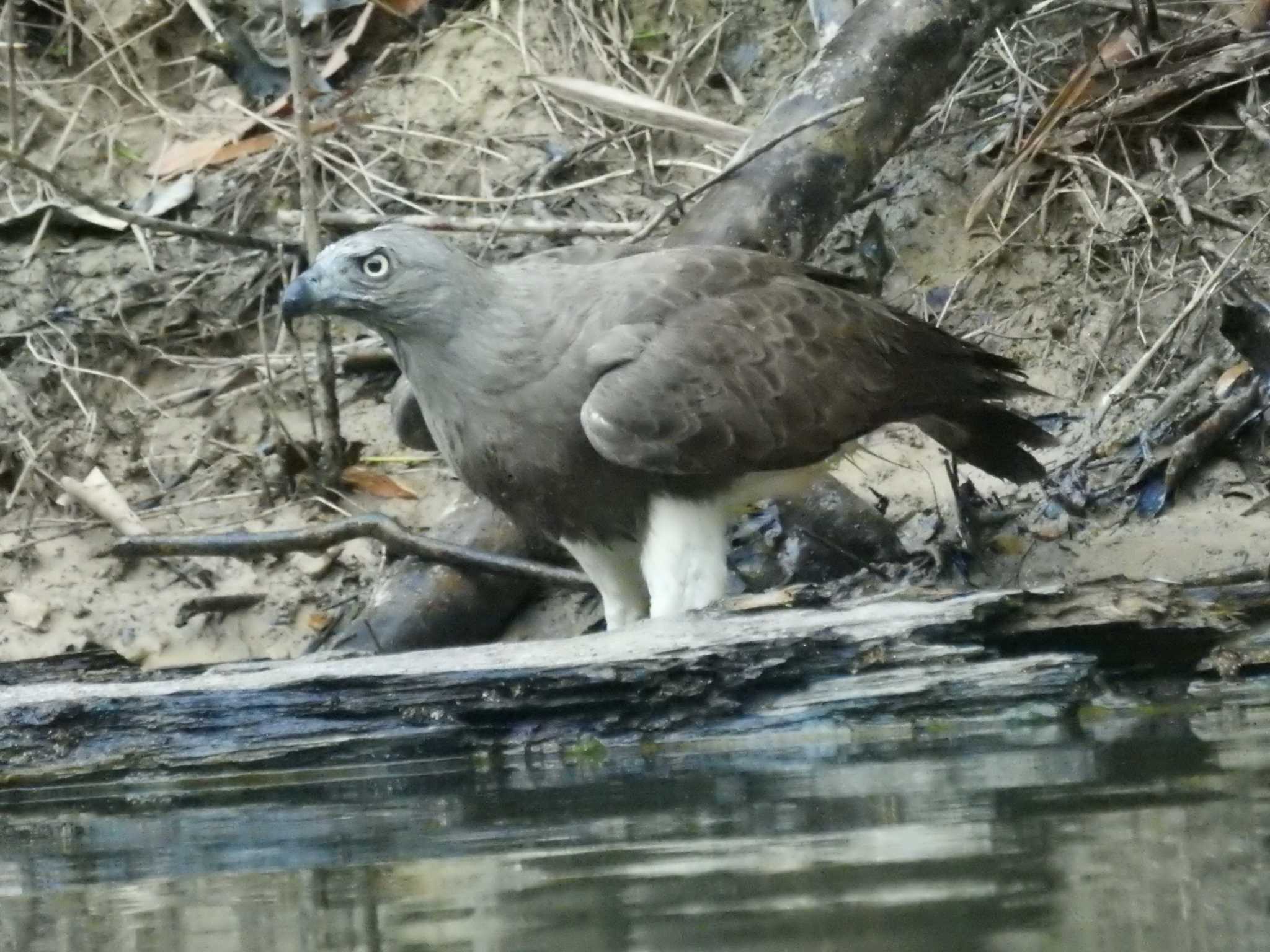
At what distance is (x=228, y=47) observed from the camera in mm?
8031

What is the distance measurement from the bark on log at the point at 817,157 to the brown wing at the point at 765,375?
0.62 metres

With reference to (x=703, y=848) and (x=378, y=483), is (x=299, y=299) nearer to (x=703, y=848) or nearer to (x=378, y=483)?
(x=378, y=483)

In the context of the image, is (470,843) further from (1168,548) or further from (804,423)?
(1168,548)

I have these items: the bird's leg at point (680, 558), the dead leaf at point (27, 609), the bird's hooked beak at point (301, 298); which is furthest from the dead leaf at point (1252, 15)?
the dead leaf at point (27, 609)

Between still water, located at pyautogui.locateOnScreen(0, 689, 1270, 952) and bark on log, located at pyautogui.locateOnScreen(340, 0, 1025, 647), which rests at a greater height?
bark on log, located at pyautogui.locateOnScreen(340, 0, 1025, 647)

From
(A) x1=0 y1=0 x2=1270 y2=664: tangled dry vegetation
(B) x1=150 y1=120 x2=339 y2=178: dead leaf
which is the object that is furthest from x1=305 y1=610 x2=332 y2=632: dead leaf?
(B) x1=150 y1=120 x2=339 y2=178: dead leaf

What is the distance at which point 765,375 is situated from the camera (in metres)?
5.07

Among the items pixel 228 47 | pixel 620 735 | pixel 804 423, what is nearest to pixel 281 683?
pixel 620 735

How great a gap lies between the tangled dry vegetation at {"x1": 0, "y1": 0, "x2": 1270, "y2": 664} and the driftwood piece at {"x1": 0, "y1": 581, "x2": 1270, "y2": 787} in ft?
6.08

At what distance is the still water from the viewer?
237 centimetres

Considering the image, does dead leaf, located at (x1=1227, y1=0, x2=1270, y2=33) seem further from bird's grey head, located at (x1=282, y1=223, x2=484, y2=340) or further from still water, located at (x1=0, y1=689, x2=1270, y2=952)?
still water, located at (x1=0, y1=689, x2=1270, y2=952)

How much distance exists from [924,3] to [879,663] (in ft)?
10.6

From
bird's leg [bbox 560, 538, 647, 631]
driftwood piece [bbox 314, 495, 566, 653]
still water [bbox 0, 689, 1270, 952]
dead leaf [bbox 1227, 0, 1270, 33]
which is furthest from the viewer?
dead leaf [bbox 1227, 0, 1270, 33]

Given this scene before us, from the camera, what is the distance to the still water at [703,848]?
2.37m
